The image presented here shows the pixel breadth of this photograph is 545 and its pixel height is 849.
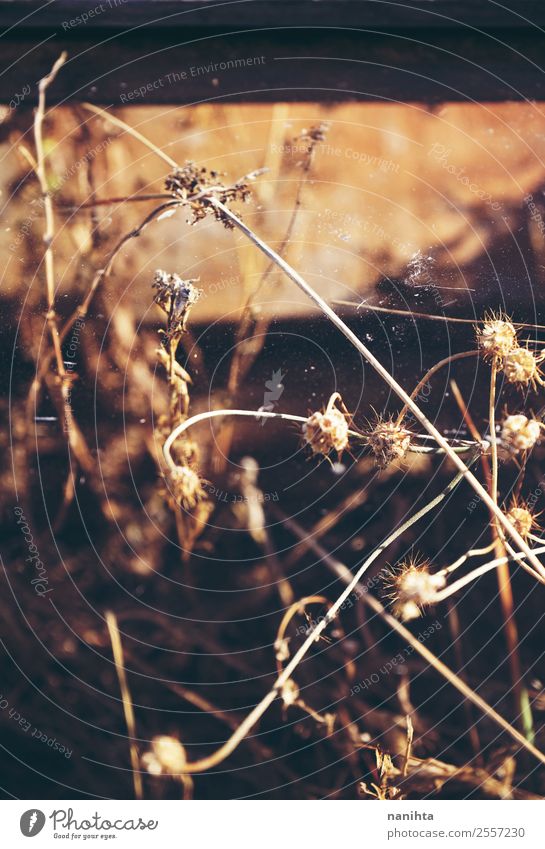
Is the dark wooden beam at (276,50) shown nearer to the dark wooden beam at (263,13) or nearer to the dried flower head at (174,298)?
the dark wooden beam at (263,13)

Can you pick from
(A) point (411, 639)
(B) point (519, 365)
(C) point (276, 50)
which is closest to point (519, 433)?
(B) point (519, 365)

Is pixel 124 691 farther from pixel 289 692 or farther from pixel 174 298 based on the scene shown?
pixel 174 298

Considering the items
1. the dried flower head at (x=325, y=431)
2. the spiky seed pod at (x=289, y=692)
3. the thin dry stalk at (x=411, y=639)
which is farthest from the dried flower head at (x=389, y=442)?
the spiky seed pod at (x=289, y=692)

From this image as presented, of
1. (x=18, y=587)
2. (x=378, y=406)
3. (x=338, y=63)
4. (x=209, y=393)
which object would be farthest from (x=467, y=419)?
(x=18, y=587)

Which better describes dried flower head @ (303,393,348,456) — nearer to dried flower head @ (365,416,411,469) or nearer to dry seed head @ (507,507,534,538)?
dried flower head @ (365,416,411,469)

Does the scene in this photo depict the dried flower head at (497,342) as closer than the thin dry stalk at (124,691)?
Yes

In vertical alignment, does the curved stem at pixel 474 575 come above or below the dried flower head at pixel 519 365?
below

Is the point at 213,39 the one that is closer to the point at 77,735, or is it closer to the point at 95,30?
the point at 95,30
